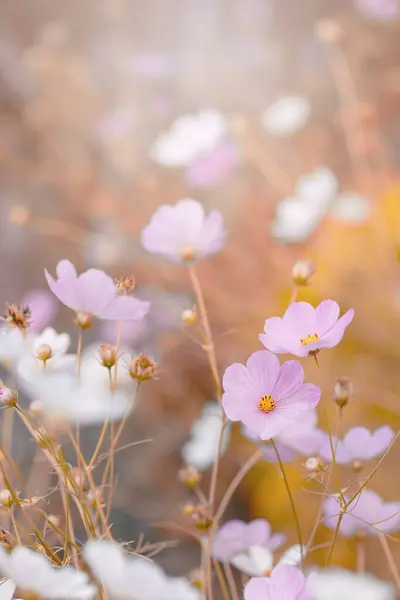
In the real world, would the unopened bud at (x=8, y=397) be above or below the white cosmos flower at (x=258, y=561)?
above

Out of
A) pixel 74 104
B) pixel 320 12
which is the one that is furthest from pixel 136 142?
pixel 320 12

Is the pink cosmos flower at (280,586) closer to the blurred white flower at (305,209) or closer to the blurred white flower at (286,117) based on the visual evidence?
the blurred white flower at (305,209)

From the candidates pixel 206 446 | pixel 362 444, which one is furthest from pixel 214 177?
pixel 362 444

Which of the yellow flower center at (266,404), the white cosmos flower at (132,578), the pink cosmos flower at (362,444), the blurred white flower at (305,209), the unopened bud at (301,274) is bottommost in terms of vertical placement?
the white cosmos flower at (132,578)

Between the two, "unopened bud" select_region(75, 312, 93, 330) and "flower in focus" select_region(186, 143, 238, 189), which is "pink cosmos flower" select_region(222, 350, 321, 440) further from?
"flower in focus" select_region(186, 143, 238, 189)

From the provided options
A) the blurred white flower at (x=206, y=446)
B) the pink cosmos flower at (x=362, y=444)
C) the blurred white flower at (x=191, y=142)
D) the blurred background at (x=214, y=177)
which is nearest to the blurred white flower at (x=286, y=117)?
the blurred background at (x=214, y=177)

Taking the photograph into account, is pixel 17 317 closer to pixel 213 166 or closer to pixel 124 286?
pixel 124 286
